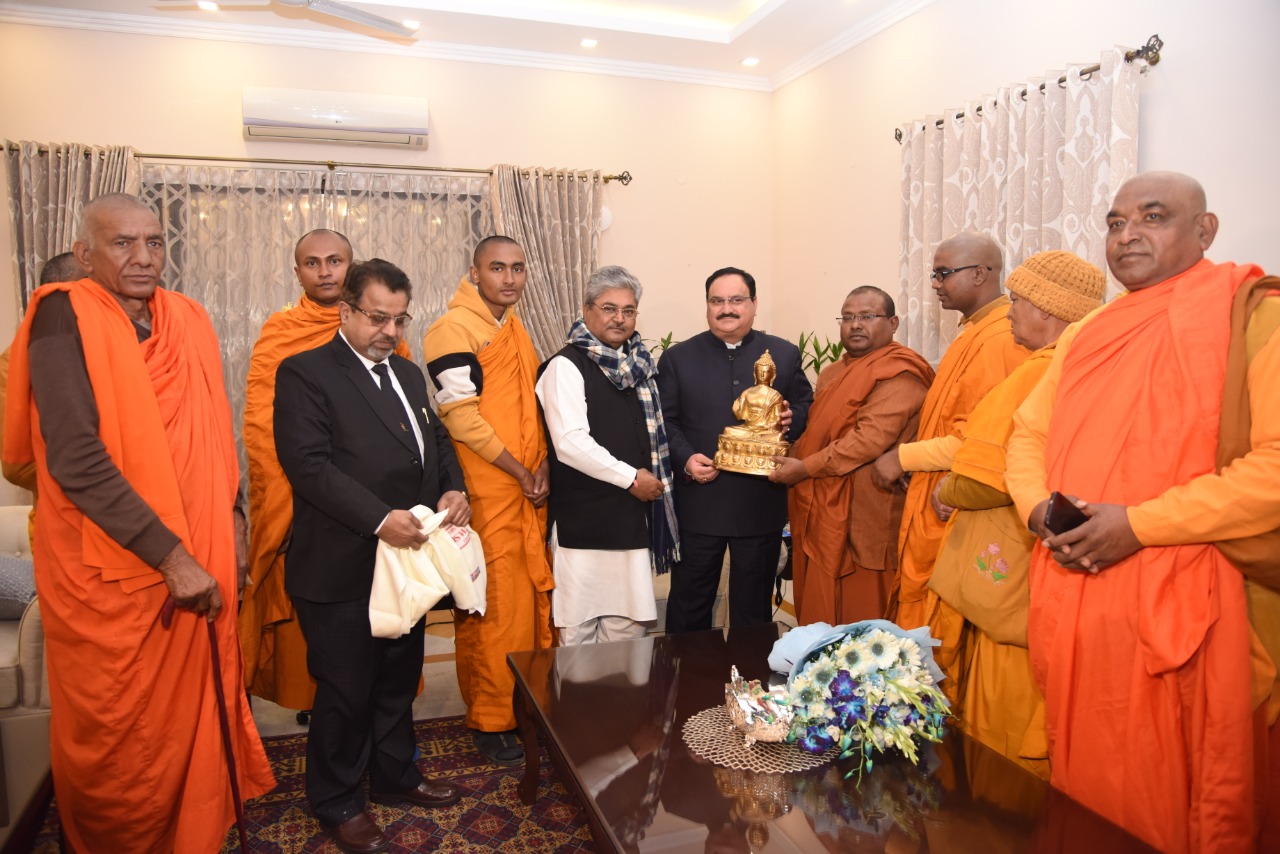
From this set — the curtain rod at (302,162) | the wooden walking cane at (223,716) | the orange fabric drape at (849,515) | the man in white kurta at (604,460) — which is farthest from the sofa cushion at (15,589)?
the orange fabric drape at (849,515)

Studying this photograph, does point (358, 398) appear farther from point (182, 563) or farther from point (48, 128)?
point (48, 128)

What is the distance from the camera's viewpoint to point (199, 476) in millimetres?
2215

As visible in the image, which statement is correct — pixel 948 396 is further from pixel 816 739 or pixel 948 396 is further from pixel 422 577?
pixel 422 577

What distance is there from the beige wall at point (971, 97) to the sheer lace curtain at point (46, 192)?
13.0ft

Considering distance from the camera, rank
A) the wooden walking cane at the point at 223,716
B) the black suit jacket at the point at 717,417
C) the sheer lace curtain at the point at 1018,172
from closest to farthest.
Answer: the wooden walking cane at the point at 223,716, the black suit jacket at the point at 717,417, the sheer lace curtain at the point at 1018,172

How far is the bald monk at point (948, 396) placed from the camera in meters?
2.65

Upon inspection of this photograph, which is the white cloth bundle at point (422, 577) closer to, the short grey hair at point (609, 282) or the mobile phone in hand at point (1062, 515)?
the short grey hair at point (609, 282)

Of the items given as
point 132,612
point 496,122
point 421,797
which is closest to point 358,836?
point 421,797

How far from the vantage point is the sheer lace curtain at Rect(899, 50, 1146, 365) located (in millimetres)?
3291

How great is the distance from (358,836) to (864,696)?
4.89ft

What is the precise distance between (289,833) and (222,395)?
1.30 metres

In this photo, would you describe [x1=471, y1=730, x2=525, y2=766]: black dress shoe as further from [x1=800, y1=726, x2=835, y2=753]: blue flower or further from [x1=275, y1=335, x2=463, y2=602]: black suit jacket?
[x1=800, y1=726, x2=835, y2=753]: blue flower

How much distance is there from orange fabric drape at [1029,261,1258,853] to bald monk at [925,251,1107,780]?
0.25 m

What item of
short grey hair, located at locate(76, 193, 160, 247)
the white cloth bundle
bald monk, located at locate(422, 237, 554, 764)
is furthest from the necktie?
short grey hair, located at locate(76, 193, 160, 247)
